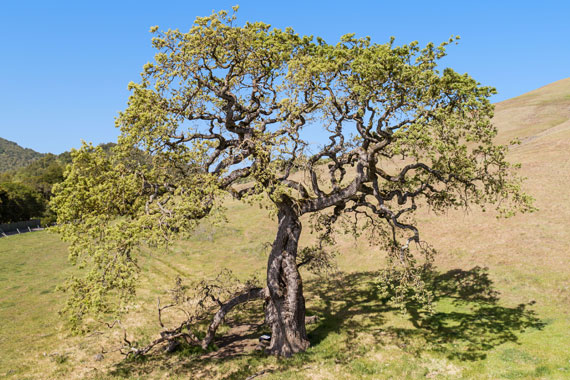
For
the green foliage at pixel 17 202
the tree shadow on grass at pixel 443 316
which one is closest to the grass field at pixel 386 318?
the tree shadow on grass at pixel 443 316

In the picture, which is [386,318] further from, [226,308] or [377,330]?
[226,308]

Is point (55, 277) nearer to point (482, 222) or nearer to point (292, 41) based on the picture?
point (292, 41)

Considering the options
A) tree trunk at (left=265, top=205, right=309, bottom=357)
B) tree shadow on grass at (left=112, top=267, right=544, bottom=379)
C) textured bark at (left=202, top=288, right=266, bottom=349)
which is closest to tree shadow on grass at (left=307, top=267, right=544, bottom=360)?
tree shadow on grass at (left=112, top=267, right=544, bottom=379)

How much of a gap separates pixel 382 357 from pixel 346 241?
25849mm

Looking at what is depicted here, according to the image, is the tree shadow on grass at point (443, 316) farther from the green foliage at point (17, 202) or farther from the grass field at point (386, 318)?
the green foliage at point (17, 202)

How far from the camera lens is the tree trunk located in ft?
64.6

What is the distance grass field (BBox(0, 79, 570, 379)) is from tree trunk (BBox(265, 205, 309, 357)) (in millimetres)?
970

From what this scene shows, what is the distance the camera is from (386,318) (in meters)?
23.5

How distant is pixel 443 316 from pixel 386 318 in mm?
3541

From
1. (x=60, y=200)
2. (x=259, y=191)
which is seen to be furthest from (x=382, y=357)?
(x=60, y=200)

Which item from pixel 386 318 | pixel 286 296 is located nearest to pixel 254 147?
pixel 286 296

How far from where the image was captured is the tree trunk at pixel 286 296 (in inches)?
775

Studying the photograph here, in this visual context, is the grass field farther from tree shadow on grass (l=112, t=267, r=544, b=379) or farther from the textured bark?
the textured bark

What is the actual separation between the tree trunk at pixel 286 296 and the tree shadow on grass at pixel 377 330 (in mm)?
938
